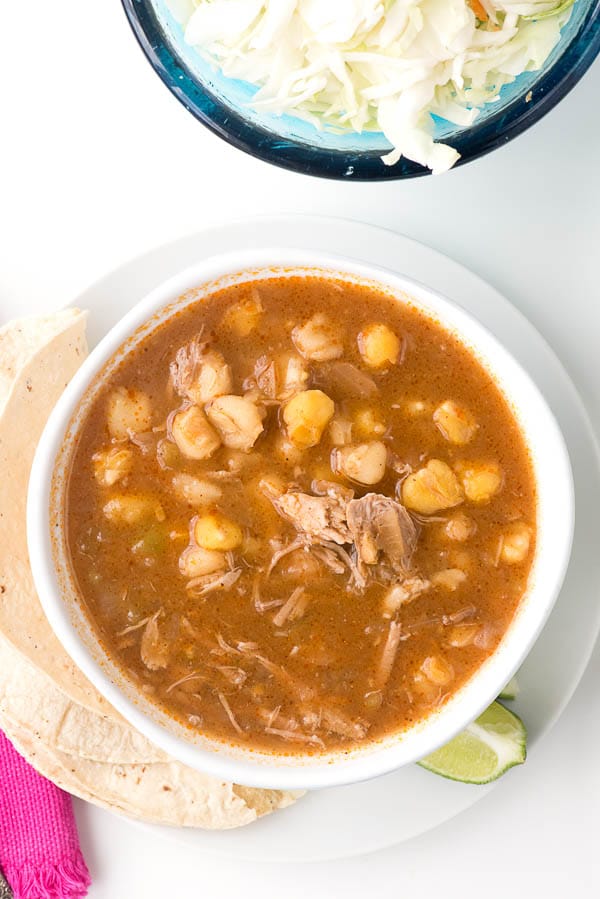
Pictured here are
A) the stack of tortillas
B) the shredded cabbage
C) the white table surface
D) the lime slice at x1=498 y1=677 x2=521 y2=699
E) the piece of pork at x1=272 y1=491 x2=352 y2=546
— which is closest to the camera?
A: the shredded cabbage

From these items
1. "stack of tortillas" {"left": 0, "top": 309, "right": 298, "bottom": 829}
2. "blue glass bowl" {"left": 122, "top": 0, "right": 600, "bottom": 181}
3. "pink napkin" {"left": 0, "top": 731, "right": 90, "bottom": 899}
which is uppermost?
"blue glass bowl" {"left": 122, "top": 0, "right": 600, "bottom": 181}

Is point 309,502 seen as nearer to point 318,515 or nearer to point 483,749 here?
point 318,515

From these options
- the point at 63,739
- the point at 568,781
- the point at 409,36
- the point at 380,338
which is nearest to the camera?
the point at 409,36

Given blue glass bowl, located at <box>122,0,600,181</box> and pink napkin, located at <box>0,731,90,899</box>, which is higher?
blue glass bowl, located at <box>122,0,600,181</box>

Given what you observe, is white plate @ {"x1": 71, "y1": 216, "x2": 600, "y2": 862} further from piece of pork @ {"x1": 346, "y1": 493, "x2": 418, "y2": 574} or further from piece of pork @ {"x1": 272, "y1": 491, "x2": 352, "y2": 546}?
piece of pork @ {"x1": 272, "y1": 491, "x2": 352, "y2": 546}

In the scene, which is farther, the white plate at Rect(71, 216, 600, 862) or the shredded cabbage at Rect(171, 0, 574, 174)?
the white plate at Rect(71, 216, 600, 862)

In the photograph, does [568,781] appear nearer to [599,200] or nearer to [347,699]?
[347,699]

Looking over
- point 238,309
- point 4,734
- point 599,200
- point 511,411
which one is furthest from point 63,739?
point 599,200

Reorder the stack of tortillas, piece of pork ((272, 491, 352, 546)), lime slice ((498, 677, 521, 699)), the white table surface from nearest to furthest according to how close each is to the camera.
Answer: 1. piece of pork ((272, 491, 352, 546))
2. the stack of tortillas
3. lime slice ((498, 677, 521, 699))
4. the white table surface

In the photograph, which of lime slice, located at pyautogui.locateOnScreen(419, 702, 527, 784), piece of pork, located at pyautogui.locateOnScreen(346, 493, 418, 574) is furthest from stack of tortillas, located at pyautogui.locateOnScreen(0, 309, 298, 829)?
piece of pork, located at pyautogui.locateOnScreen(346, 493, 418, 574)
